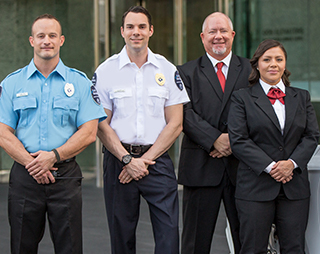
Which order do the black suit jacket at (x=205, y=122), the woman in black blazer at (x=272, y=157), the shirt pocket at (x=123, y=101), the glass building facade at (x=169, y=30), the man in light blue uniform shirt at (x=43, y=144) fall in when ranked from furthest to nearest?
1. the glass building facade at (x=169, y=30)
2. the black suit jacket at (x=205, y=122)
3. the shirt pocket at (x=123, y=101)
4. the woman in black blazer at (x=272, y=157)
5. the man in light blue uniform shirt at (x=43, y=144)

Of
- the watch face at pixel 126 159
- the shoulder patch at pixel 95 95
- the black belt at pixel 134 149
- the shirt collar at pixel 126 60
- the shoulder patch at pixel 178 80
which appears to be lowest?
Result: the watch face at pixel 126 159

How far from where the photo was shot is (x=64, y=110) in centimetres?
239

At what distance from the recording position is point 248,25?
6223mm

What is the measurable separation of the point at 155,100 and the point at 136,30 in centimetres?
42

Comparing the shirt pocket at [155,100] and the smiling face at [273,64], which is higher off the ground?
the smiling face at [273,64]

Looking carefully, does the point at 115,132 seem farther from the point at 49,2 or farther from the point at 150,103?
the point at 49,2

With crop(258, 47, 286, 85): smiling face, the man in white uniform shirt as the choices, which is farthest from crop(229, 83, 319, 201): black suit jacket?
the man in white uniform shirt

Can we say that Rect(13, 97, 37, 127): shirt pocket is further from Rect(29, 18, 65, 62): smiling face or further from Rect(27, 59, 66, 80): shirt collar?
Rect(29, 18, 65, 62): smiling face

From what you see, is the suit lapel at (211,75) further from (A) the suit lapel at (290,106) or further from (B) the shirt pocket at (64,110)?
(B) the shirt pocket at (64,110)

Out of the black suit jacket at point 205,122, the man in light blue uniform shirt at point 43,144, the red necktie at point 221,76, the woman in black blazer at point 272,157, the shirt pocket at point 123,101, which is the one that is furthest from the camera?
the red necktie at point 221,76

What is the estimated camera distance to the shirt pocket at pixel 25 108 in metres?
2.36

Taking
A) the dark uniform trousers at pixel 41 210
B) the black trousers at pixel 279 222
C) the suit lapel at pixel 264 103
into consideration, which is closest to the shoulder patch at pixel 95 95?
the dark uniform trousers at pixel 41 210

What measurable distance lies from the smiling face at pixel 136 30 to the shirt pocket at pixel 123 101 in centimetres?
26

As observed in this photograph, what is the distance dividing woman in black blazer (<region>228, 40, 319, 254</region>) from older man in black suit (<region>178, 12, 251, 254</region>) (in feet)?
0.53
